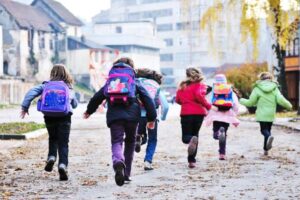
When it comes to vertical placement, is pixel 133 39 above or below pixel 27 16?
below

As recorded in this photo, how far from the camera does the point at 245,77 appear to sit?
119 ft

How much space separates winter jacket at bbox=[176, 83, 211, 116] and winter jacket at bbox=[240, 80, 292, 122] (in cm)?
224

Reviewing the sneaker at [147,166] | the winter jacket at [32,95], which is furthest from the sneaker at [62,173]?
the sneaker at [147,166]

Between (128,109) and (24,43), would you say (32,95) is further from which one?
(24,43)

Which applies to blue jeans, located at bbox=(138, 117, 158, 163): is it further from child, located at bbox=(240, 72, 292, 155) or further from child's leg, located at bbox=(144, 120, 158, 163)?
child, located at bbox=(240, 72, 292, 155)

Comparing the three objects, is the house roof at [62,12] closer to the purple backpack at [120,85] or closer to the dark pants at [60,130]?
the dark pants at [60,130]

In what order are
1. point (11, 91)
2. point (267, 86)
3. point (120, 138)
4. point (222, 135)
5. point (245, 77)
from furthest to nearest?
1. point (11, 91)
2. point (245, 77)
3. point (267, 86)
4. point (222, 135)
5. point (120, 138)

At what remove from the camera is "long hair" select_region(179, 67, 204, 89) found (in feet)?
35.5

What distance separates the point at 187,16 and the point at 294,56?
13.3 meters

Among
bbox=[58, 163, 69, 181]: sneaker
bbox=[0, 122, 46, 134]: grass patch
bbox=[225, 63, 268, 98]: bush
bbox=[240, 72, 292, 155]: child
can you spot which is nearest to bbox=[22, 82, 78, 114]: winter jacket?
bbox=[58, 163, 69, 181]: sneaker

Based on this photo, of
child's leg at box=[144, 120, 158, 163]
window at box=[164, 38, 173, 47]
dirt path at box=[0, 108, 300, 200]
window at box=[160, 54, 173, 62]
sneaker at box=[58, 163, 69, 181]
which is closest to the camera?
dirt path at box=[0, 108, 300, 200]

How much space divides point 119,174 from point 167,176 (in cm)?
166

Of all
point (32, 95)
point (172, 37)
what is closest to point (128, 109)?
point (32, 95)

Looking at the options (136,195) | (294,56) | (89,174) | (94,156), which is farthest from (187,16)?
(136,195)
